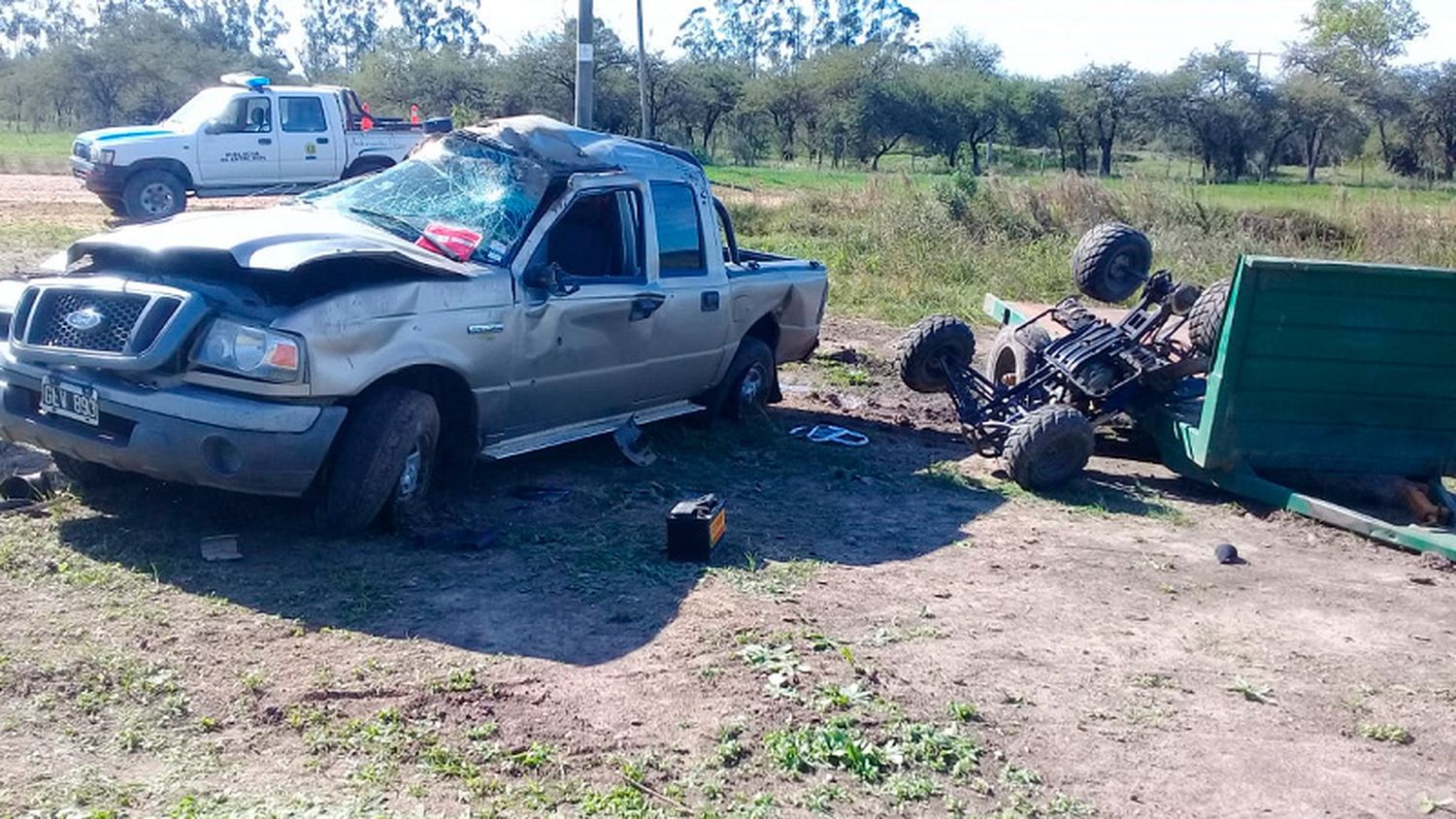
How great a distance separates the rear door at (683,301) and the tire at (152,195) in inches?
546

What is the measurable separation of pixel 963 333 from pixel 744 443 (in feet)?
6.01

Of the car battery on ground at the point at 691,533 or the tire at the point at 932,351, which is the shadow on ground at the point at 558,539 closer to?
the car battery on ground at the point at 691,533

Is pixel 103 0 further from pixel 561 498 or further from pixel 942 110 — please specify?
pixel 561 498

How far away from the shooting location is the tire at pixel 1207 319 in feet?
28.2

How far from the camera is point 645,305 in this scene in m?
7.58

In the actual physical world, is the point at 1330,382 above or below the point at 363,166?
below

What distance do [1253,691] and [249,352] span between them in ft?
13.2

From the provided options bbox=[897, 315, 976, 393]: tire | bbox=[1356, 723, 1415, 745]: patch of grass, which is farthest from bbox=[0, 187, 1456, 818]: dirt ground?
bbox=[897, 315, 976, 393]: tire

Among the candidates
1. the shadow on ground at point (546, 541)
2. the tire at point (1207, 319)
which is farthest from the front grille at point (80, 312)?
the tire at point (1207, 319)

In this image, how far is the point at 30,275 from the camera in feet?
21.6

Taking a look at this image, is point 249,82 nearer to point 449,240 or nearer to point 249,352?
point 449,240

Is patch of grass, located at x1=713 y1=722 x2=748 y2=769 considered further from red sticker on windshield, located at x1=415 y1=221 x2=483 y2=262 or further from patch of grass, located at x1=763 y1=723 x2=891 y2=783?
red sticker on windshield, located at x1=415 y1=221 x2=483 y2=262

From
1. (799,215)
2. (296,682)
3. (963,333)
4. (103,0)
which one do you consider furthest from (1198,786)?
(103,0)

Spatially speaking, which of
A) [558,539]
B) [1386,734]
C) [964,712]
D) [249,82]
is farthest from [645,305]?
[249,82]
